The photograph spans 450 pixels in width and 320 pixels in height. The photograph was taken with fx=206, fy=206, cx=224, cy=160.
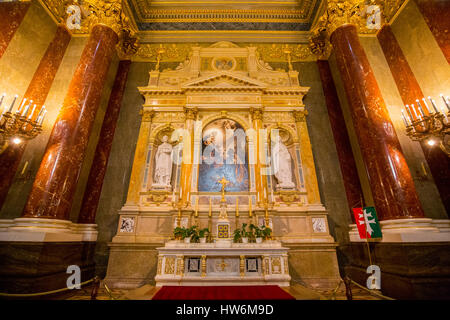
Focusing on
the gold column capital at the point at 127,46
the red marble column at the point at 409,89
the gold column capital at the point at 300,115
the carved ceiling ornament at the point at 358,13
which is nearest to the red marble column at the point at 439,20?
the red marble column at the point at 409,89

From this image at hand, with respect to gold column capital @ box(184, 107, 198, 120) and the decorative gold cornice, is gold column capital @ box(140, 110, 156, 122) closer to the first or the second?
gold column capital @ box(184, 107, 198, 120)

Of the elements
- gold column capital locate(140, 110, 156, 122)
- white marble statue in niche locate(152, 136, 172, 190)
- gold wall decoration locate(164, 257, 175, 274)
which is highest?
gold column capital locate(140, 110, 156, 122)

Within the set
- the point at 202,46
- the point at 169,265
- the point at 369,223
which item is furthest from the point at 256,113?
the point at 169,265

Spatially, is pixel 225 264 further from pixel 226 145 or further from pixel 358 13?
pixel 358 13

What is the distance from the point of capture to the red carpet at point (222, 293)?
366cm

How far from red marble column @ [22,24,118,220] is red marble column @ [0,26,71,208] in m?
1.33

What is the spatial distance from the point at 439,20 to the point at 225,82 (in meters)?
6.31

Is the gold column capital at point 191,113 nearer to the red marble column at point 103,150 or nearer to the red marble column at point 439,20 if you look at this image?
the red marble column at point 103,150

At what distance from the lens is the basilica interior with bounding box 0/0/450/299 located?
4641 millimetres

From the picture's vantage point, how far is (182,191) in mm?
6684

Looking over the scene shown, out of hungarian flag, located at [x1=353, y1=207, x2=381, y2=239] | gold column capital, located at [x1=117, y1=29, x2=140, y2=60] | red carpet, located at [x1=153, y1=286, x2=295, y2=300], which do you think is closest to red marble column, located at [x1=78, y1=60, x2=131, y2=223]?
gold column capital, located at [x1=117, y1=29, x2=140, y2=60]

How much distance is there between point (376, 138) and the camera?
5312mm

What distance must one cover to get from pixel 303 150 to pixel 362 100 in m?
2.33

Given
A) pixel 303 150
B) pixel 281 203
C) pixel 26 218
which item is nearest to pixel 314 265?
pixel 281 203
